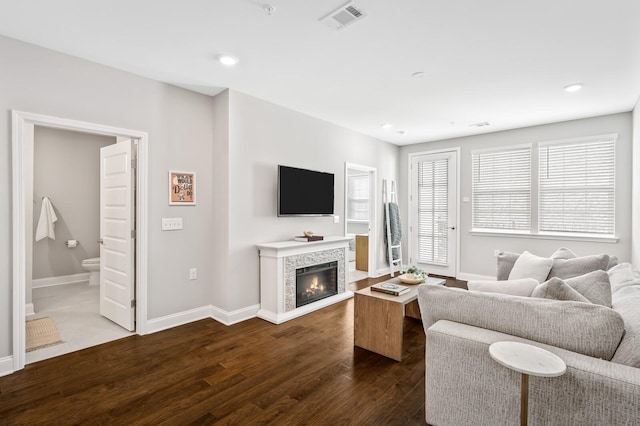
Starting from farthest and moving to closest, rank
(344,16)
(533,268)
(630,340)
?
(533,268)
(344,16)
(630,340)

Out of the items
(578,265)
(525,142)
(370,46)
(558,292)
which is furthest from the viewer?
(525,142)

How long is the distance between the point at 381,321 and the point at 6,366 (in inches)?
119

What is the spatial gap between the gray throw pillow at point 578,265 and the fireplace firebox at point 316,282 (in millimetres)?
2499

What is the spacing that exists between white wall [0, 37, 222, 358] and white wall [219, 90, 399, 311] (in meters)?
0.35

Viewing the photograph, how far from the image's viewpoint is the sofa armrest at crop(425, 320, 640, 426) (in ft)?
4.16

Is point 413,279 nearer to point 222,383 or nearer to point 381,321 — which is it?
point 381,321

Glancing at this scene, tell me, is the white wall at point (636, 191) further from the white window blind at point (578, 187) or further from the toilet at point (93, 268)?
the toilet at point (93, 268)

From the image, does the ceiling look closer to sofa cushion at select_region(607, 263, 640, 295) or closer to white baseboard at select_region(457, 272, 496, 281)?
sofa cushion at select_region(607, 263, 640, 295)

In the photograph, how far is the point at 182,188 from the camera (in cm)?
357

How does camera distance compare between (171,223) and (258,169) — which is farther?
(258,169)

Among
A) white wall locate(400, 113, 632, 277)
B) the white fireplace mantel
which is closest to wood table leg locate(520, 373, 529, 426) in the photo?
the white fireplace mantel

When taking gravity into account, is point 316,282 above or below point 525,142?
below

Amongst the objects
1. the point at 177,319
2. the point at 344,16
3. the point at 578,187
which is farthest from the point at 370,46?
the point at 578,187

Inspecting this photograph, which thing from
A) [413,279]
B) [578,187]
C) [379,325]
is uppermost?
[578,187]
